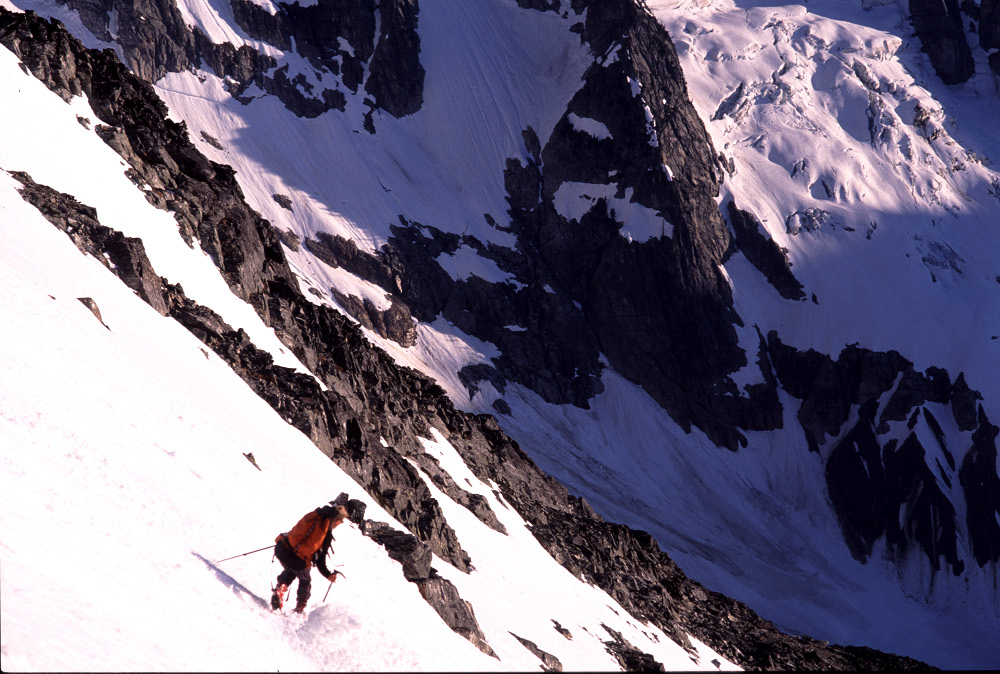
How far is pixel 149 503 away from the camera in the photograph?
13414mm

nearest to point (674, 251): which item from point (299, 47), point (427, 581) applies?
point (299, 47)

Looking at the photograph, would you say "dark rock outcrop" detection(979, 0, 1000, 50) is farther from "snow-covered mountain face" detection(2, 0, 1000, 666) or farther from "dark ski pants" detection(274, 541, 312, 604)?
"dark ski pants" detection(274, 541, 312, 604)

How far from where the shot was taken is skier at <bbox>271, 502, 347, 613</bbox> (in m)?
12.2

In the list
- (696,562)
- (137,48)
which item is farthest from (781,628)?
(137,48)

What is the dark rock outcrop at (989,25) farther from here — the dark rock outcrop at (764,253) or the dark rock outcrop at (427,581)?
the dark rock outcrop at (427,581)

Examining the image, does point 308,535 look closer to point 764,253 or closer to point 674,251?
point 674,251

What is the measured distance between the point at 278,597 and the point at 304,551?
2.31ft

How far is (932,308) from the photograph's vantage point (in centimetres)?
10644

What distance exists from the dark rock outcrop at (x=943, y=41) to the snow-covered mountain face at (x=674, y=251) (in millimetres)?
7142

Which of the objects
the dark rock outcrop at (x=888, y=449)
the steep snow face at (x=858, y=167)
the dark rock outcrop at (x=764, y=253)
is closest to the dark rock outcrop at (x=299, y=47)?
the steep snow face at (x=858, y=167)

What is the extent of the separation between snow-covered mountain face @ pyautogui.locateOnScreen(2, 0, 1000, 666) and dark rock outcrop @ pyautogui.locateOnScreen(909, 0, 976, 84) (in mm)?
7142

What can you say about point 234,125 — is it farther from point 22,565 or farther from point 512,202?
point 22,565

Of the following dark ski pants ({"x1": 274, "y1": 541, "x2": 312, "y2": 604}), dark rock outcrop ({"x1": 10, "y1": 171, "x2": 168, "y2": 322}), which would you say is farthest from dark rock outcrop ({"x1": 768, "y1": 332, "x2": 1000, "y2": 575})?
dark ski pants ({"x1": 274, "y1": 541, "x2": 312, "y2": 604})

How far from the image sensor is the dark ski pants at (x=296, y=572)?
1222 cm
